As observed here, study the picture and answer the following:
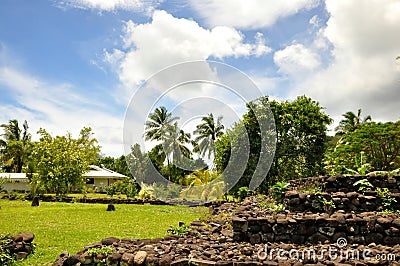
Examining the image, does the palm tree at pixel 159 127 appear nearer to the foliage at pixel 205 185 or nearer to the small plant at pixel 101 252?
the foliage at pixel 205 185

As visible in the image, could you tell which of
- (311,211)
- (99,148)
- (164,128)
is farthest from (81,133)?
(311,211)

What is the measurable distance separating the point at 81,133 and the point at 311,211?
34.2 m

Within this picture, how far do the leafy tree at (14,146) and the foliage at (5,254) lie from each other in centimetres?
3924

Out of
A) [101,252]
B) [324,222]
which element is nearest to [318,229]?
[324,222]

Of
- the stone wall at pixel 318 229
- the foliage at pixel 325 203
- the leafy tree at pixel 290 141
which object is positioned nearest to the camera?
the stone wall at pixel 318 229

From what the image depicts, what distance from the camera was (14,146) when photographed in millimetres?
44000

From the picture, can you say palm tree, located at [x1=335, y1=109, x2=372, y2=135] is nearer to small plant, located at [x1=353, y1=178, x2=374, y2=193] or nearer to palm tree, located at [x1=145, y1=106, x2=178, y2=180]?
palm tree, located at [x1=145, y1=106, x2=178, y2=180]

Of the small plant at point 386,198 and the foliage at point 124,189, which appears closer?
the small plant at point 386,198

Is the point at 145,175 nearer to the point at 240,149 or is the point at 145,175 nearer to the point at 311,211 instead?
the point at 240,149

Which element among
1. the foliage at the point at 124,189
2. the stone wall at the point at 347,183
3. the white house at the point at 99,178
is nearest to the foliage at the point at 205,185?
the foliage at the point at 124,189

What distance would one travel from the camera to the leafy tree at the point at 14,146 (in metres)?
44.2

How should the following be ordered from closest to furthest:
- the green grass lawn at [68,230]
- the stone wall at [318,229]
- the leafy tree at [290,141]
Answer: the stone wall at [318,229], the green grass lawn at [68,230], the leafy tree at [290,141]

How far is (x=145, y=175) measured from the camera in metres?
38.6

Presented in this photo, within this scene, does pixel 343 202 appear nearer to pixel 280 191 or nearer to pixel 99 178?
pixel 280 191
